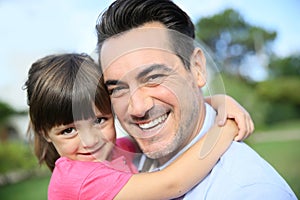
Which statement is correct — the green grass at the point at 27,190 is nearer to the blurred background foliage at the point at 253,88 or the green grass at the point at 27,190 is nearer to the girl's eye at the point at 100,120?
the blurred background foliage at the point at 253,88

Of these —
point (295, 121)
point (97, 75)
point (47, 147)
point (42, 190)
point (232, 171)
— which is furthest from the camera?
point (295, 121)

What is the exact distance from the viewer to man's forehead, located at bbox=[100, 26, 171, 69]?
1.41m

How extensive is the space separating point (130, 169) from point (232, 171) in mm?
432

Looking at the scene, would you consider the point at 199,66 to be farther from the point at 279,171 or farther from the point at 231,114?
the point at 279,171

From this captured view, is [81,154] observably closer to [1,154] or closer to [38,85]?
[38,85]

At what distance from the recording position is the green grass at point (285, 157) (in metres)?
7.61

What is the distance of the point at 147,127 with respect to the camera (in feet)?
4.67

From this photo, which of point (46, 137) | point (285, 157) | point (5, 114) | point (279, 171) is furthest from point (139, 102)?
point (285, 157)

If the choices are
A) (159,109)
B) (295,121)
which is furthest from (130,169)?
(295,121)

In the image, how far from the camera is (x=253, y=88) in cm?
1082

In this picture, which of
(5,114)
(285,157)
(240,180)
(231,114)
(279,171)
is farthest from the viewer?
(285,157)

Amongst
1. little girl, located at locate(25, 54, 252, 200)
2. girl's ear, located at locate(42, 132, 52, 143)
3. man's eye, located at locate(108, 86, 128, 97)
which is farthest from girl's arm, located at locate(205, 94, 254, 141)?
girl's ear, located at locate(42, 132, 52, 143)

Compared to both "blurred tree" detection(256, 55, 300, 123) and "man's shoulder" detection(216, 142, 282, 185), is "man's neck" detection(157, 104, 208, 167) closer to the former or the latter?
"man's shoulder" detection(216, 142, 282, 185)

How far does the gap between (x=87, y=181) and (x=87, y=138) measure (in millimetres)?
190
